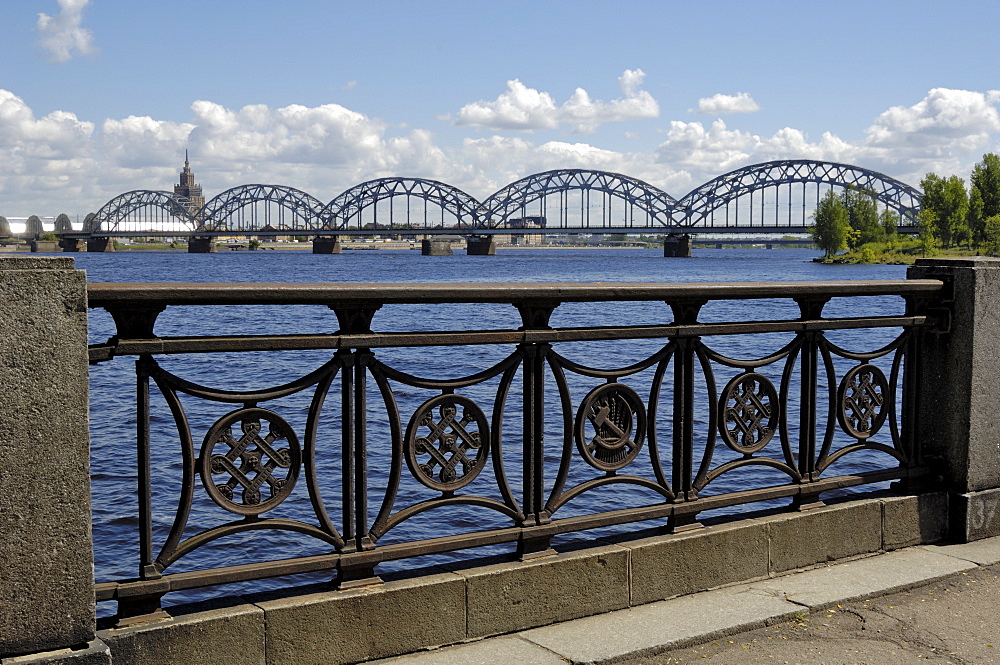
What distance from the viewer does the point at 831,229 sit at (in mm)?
134500

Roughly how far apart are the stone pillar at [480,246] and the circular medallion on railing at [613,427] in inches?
5942

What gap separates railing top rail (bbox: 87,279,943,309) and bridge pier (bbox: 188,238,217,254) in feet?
533

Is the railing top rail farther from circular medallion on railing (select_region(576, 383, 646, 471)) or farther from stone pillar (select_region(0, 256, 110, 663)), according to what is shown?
circular medallion on railing (select_region(576, 383, 646, 471))

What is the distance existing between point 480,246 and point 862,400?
15413 centimetres

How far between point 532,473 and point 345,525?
0.83 meters

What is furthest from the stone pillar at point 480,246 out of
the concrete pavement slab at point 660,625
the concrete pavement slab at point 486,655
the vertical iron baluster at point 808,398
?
the concrete pavement slab at point 486,655

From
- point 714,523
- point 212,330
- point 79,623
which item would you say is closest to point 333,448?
point 714,523

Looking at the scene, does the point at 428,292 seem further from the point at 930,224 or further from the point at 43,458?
the point at 930,224

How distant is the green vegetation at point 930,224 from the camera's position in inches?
4624

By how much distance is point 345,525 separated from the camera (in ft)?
13.0

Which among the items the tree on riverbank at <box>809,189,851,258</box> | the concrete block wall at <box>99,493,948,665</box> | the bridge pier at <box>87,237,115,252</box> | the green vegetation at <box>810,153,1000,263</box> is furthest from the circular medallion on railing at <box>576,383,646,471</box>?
the bridge pier at <box>87,237,115,252</box>

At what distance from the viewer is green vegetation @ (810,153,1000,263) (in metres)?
117

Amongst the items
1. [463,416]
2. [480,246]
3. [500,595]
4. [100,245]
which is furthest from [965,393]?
[100,245]

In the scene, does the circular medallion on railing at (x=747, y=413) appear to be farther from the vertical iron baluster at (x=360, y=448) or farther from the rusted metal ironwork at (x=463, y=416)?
the vertical iron baluster at (x=360, y=448)
